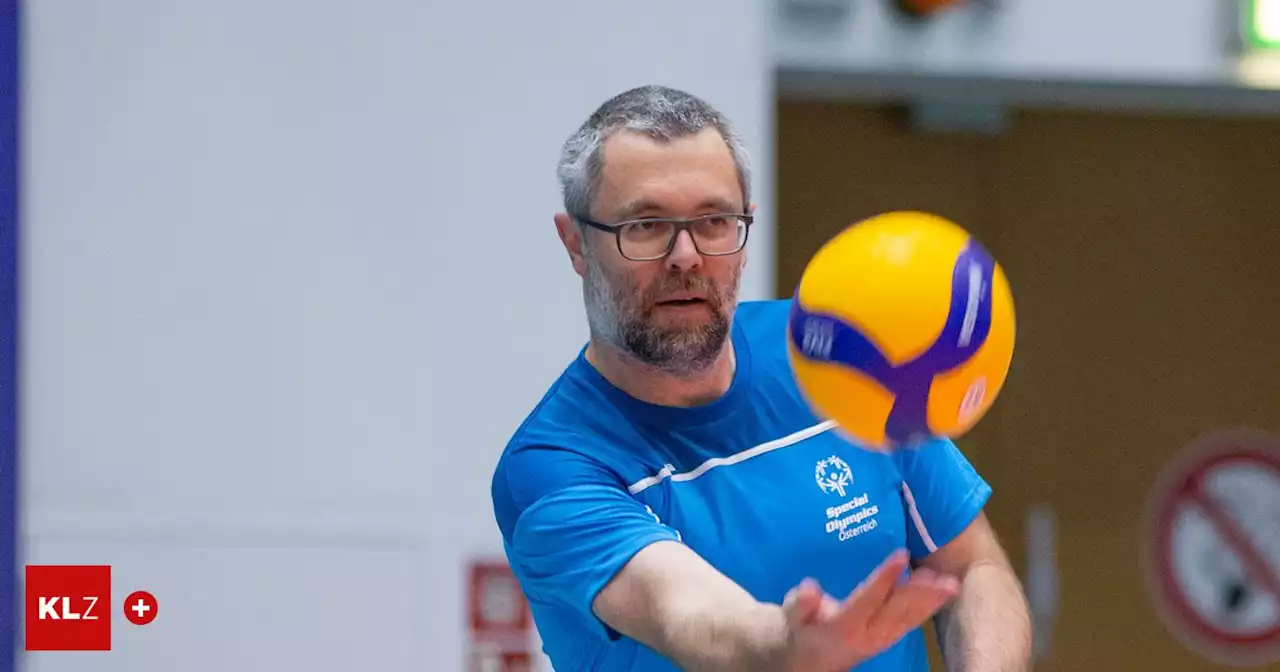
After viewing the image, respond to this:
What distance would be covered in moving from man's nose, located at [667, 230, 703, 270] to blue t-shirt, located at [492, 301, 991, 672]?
0.26 meters

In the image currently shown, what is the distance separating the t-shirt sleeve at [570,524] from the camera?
2379 mm

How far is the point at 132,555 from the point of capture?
4090mm

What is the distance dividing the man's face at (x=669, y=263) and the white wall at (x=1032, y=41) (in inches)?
74.2

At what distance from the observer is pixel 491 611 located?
4.22 meters

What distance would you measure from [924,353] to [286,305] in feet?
7.36

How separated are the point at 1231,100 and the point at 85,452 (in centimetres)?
333

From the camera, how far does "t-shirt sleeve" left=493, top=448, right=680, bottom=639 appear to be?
2.38 m

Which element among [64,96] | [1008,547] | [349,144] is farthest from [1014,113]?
[64,96]

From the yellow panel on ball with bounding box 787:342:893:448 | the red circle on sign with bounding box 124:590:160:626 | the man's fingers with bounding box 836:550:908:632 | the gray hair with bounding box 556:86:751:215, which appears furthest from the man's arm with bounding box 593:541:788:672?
the red circle on sign with bounding box 124:590:160:626

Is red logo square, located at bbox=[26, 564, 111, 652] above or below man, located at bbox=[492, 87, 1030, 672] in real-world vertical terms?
below

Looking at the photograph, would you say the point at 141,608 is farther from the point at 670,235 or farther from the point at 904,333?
the point at 904,333

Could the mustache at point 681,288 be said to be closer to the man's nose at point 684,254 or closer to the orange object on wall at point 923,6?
the man's nose at point 684,254

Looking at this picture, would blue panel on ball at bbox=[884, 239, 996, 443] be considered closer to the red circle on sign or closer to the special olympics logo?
the special olympics logo

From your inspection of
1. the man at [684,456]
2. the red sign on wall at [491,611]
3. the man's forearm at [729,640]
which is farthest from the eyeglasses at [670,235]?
the red sign on wall at [491,611]
